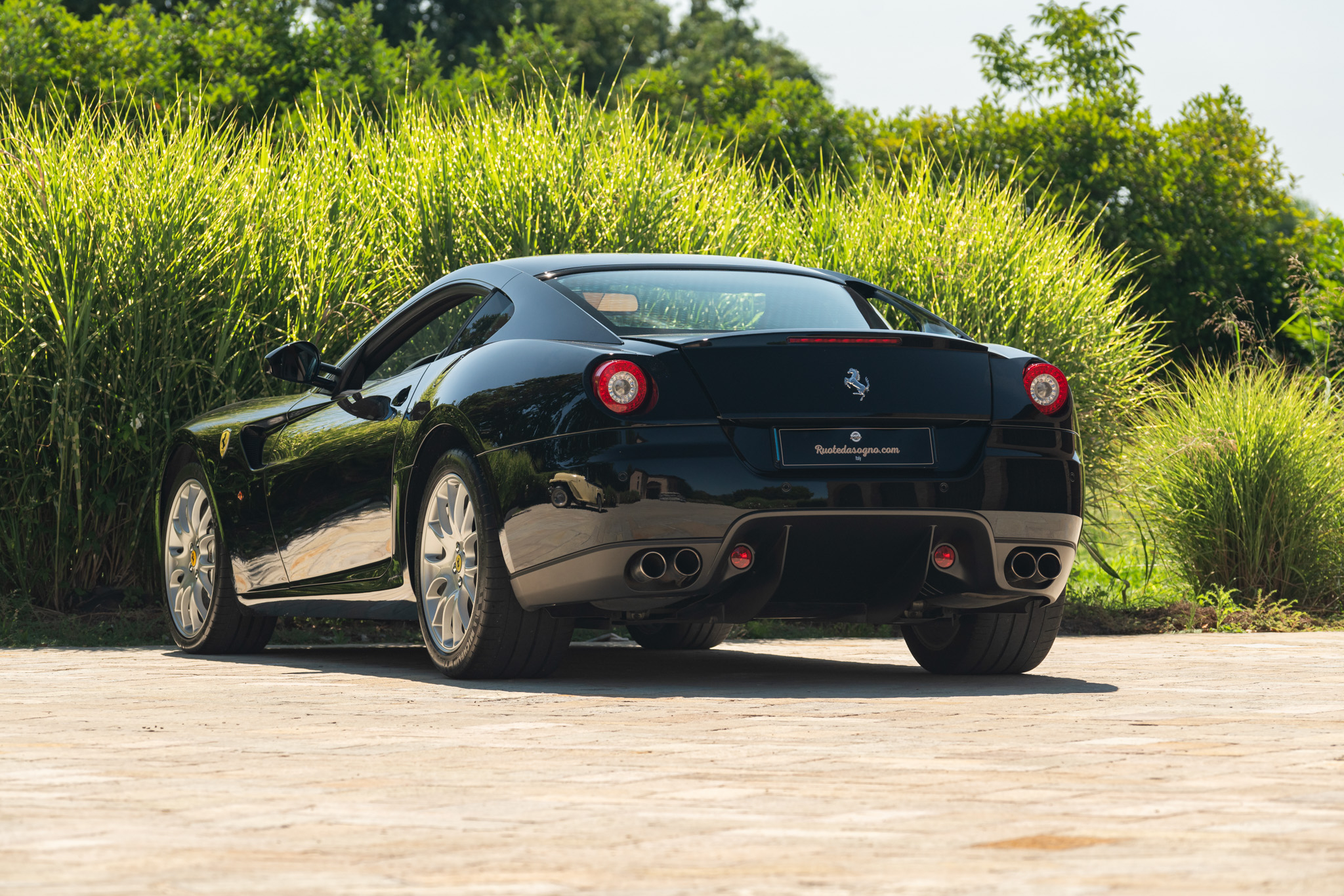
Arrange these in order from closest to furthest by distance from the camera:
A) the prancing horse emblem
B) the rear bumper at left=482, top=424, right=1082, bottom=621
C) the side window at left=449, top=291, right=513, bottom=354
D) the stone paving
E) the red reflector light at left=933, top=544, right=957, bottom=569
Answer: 1. the stone paving
2. the rear bumper at left=482, top=424, right=1082, bottom=621
3. the prancing horse emblem
4. the red reflector light at left=933, top=544, right=957, bottom=569
5. the side window at left=449, top=291, right=513, bottom=354

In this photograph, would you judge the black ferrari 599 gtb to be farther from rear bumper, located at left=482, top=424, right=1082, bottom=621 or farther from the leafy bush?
the leafy bush

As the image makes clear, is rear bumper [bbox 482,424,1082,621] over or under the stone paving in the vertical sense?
over

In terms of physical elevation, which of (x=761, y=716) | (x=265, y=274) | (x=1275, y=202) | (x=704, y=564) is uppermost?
(x=1275, y=202)

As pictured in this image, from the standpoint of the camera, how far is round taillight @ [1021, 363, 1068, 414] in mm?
6438

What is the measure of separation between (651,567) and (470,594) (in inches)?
31.2

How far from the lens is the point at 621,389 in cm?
599

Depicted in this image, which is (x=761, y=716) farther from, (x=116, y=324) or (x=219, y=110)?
(x=219, y=110)

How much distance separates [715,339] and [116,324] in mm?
4312

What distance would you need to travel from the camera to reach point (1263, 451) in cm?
1098

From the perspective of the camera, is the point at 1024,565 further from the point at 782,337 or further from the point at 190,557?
the point at 190,557

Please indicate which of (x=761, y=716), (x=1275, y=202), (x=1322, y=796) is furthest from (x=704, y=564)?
(x=1275, y=202)

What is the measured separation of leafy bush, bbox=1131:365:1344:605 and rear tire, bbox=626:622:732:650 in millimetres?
3546

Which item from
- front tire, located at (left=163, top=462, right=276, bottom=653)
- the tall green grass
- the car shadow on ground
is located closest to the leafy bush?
the tall green grass

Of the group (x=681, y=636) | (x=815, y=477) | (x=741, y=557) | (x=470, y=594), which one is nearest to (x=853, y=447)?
(x=815, y=477)
